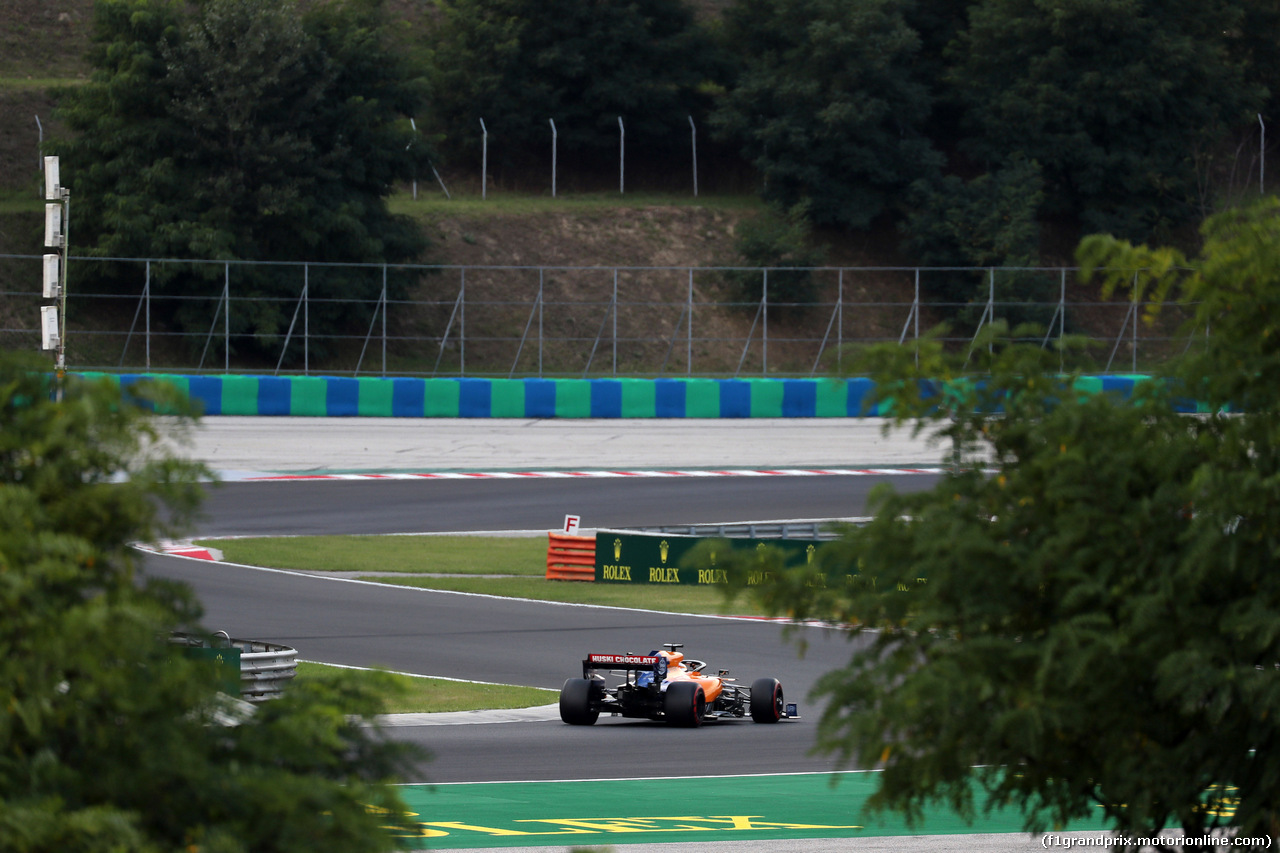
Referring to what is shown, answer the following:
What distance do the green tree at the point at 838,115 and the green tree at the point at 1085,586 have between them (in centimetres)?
4700

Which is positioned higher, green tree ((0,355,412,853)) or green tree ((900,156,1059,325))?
green tree ((900,156,1059,325))

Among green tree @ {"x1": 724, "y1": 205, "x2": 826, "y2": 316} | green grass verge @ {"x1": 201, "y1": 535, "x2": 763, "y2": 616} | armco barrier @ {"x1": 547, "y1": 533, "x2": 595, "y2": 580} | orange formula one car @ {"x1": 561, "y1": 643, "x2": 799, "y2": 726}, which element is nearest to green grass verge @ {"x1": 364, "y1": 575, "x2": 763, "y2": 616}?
green grass verge @ {"x1": 201, "y1": 535, "x2": 763, "y2": 616}

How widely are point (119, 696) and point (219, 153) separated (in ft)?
135

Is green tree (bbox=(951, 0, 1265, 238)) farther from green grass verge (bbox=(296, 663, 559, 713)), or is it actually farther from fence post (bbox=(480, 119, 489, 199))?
green grass verge (bbox=(296, 663, 559, 713))

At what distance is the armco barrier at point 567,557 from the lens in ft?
75.0

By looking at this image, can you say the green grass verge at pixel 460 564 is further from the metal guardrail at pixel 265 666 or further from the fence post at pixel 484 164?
the fence post at pixel 484 164

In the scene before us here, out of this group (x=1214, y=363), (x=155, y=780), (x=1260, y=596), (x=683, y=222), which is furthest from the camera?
(x=683, y=222)

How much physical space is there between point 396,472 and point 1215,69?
3780cm

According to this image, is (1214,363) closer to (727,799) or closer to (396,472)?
(727,799)

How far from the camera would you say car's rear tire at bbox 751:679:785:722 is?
1413 centimetres

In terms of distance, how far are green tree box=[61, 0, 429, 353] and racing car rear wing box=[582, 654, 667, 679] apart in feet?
87.7

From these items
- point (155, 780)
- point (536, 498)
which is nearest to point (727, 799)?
point (155, 780)

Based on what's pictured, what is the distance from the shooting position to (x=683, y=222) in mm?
52312

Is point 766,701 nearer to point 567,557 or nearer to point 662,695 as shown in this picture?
point 662,695
